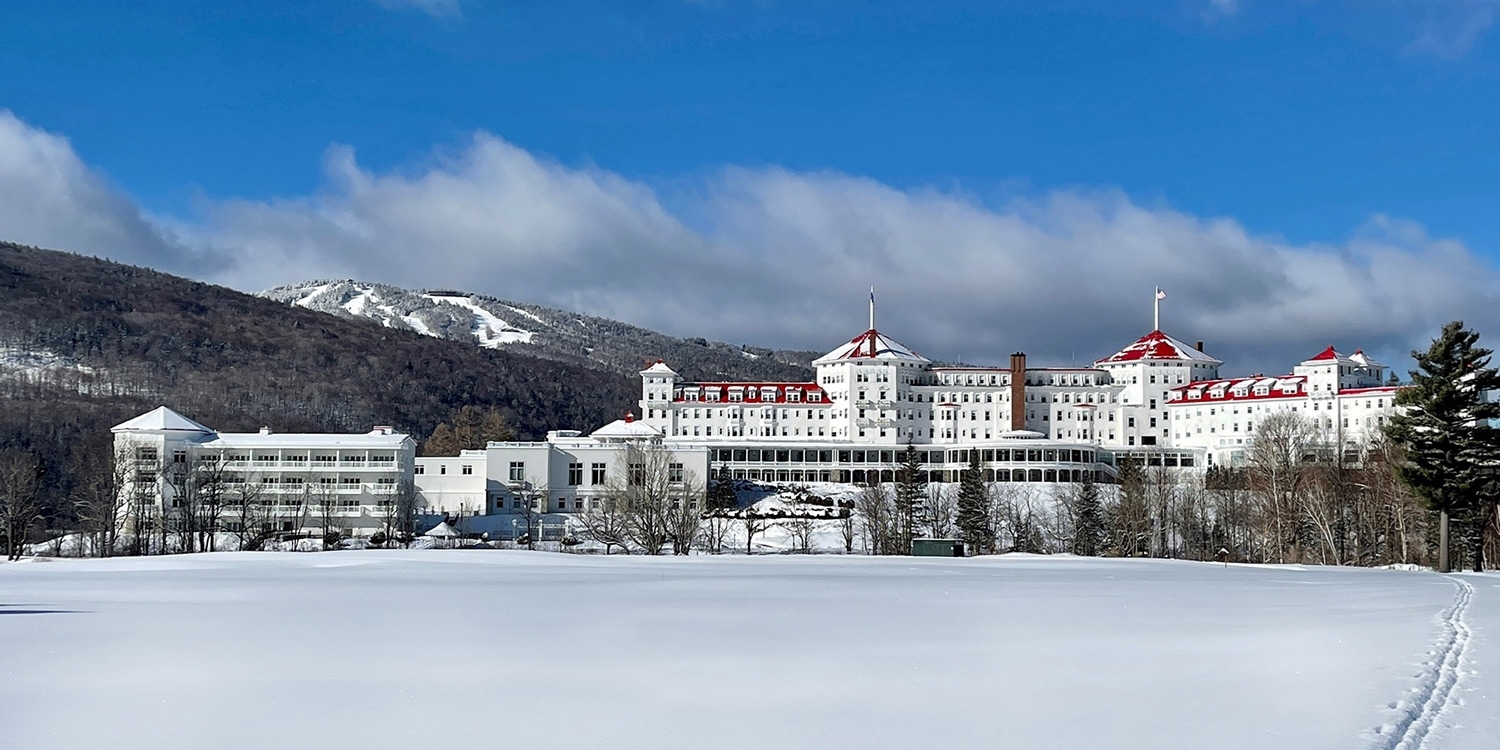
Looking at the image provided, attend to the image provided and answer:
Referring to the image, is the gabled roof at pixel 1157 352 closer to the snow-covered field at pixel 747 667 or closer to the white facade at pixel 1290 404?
the white facade at pixel 1290 404

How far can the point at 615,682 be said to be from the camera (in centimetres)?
1591

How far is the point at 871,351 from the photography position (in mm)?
139125

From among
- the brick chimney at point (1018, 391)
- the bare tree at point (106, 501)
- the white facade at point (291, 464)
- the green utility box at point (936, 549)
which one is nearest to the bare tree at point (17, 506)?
the bare tree at point (106, 501)

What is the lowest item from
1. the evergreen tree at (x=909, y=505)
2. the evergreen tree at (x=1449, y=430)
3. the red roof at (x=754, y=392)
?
the evergreen tree at (x=909, y=505)

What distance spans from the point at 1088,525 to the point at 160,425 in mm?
65143

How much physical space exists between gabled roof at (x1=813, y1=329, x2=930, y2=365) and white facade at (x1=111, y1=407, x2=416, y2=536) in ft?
178

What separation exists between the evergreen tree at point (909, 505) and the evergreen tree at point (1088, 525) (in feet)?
32.6

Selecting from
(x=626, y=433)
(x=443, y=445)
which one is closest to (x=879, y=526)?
(x=626, y=433)

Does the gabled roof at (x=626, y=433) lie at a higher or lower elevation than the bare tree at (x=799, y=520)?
higher

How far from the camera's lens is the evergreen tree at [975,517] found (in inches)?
3113

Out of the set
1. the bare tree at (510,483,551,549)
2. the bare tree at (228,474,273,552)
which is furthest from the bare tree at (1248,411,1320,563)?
the bare tree at (228,474,273,552)

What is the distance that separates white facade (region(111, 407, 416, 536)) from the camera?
92.8 meters

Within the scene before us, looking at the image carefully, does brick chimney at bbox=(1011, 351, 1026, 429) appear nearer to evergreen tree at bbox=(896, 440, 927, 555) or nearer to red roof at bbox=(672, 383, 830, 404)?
red roof at bbox=(672, 383, 830, 404)

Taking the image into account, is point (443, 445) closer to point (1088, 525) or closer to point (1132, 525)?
point (1088, 525)
